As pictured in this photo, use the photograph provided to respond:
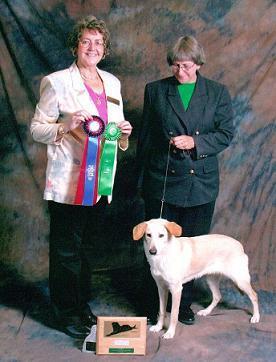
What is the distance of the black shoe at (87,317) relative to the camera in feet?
11.0

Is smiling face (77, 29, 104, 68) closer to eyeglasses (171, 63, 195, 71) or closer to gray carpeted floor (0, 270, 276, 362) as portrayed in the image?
eyeglasses (171, 63, 195, 71)

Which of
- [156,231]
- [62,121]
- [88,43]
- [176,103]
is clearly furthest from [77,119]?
[156,231]

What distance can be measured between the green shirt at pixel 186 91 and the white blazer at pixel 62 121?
0.41 meters

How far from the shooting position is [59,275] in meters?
3.26

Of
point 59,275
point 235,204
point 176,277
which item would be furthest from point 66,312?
A: point 235,204

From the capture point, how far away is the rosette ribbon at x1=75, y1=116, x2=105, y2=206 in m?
3.05

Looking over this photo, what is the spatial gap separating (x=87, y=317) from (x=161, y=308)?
42cm

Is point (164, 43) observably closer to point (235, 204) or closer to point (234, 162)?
point (234, 162)

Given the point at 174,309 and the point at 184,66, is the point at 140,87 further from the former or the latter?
the point at 174,309

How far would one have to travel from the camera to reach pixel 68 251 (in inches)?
127

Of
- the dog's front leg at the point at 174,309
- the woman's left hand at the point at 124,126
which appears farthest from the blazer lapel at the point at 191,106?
the dog's front leg at the point at 174,309

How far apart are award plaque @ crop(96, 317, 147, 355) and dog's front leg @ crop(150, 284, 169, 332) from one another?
0.31 m

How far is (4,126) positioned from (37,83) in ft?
1.17

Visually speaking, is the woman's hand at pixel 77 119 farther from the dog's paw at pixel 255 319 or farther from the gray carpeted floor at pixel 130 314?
the dog's paw at pixel 255 319
